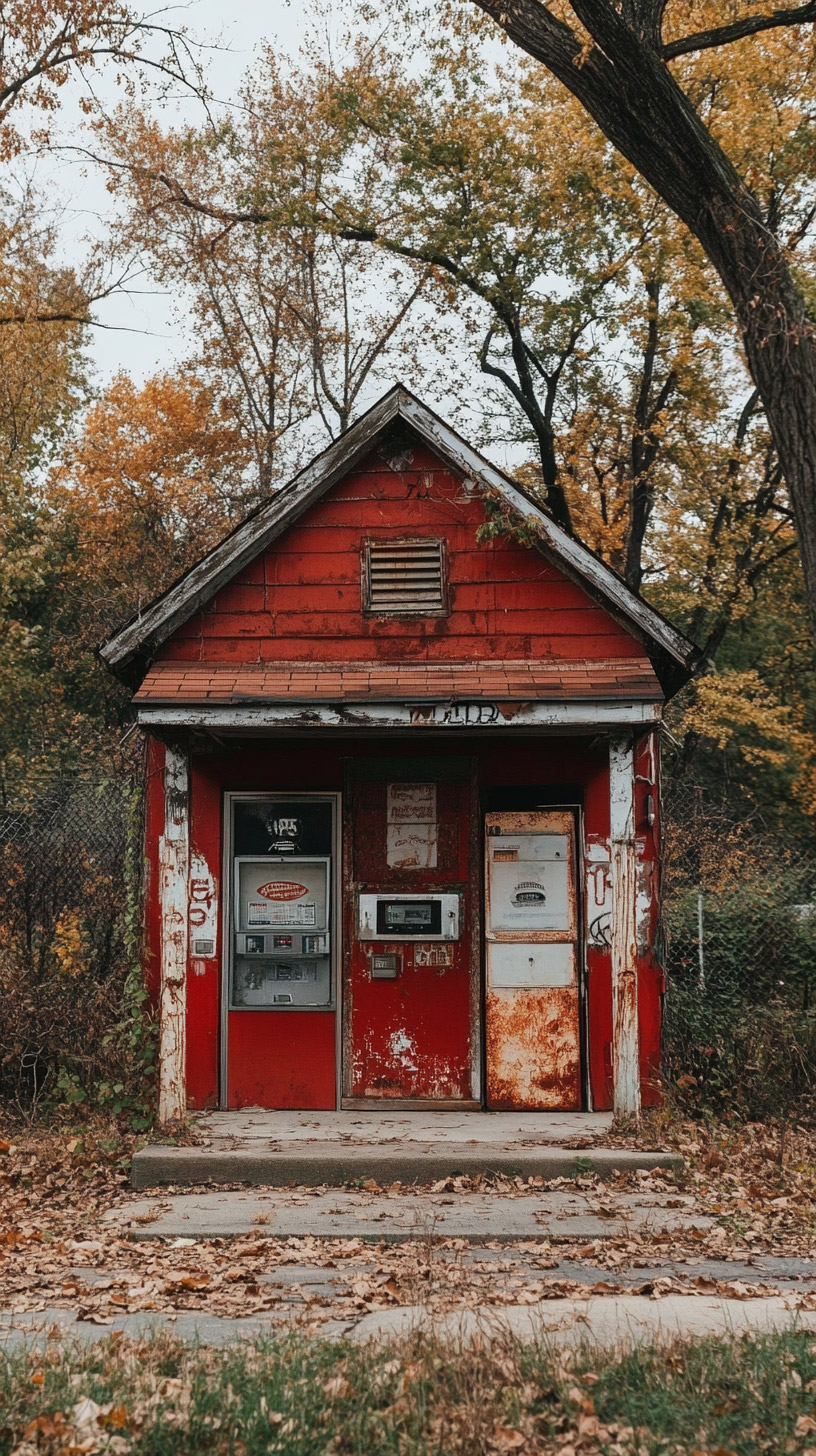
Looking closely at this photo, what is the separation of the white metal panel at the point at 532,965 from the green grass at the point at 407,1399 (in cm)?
509

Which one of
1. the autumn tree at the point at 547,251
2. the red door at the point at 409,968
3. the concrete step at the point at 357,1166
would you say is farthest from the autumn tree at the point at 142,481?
the concrete step at the point at 357,1166

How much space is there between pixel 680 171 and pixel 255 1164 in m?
7.19

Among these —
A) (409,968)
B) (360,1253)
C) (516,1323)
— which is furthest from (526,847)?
(516,1323)

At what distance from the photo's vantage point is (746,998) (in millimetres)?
11945

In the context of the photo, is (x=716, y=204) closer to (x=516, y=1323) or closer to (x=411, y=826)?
(x=411, y=826)

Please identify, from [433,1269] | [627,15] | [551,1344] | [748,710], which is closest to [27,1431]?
[551,1344]

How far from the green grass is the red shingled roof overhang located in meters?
5.02

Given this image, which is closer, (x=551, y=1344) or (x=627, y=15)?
(x=551, y=1344)

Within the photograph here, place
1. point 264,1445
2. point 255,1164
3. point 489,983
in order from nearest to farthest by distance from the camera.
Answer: point 264,1445
point 255,1164
point 489,983

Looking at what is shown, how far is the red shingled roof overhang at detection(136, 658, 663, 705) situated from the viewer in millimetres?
9398

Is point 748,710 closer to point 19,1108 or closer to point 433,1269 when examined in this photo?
point 19,1108

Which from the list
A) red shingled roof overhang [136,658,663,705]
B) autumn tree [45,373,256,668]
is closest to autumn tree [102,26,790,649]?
autumn tree [45,373,256,668]

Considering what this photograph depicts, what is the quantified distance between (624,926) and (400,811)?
2.00 meters

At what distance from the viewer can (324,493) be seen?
10484mm
